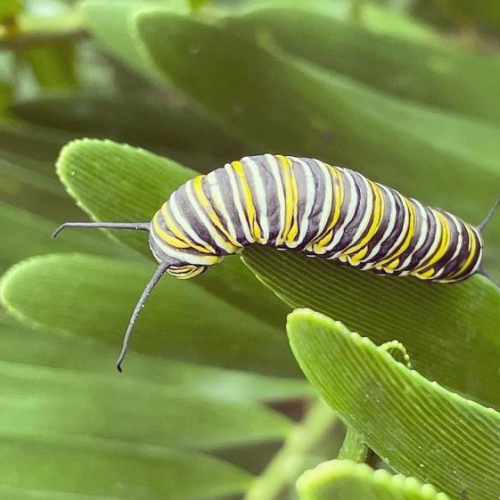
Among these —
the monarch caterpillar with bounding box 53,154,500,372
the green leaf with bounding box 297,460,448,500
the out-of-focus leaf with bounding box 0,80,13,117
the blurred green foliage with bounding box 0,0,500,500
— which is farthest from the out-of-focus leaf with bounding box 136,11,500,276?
the green leaf with bounding box 297,460,448,500

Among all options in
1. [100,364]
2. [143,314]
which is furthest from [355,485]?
[100,364]

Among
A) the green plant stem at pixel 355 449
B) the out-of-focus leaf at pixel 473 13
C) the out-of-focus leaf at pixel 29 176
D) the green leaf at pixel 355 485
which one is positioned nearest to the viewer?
the green leaf at pixel 355 485

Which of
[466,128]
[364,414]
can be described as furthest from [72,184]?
[466,128]

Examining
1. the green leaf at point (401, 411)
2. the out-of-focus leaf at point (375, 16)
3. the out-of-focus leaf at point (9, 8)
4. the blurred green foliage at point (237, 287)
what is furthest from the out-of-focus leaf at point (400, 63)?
the green leaf at point (401, 411)

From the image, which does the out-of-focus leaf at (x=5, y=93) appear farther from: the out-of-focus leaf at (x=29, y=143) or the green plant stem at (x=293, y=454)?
the green plant stem at (x=293, y=454)

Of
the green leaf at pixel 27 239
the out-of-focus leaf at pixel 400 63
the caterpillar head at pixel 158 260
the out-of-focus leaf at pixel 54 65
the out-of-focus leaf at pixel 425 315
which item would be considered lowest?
the green leaf at pixel 27 239

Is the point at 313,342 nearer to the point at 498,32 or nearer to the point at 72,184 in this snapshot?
the point at 72,184
